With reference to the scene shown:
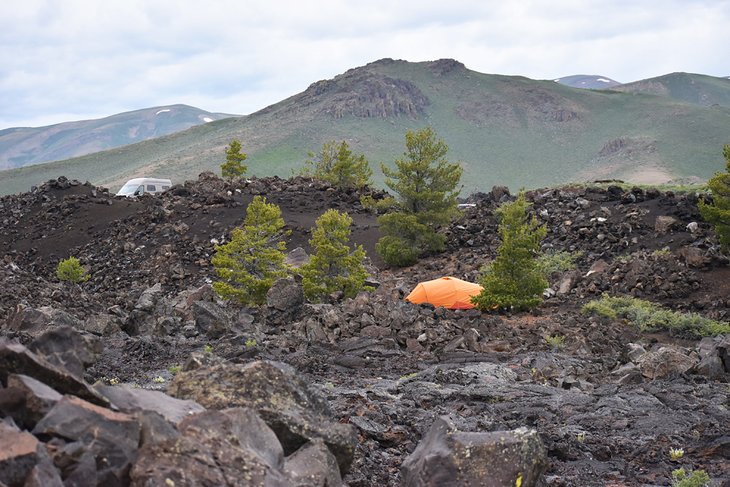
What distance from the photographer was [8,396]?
5852 millimetres

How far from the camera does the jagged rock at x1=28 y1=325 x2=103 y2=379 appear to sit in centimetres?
710

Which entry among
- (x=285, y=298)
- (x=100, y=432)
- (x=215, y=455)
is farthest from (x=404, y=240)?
(x=100, y=432)

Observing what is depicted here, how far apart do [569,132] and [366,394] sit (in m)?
151

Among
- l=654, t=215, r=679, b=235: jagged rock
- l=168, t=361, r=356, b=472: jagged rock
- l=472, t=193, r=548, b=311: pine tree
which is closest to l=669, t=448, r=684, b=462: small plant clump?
l=168, t=361, r=356, b=472: jagged rock

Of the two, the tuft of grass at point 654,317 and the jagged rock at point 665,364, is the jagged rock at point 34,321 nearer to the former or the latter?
the jagged rock at point 665,364

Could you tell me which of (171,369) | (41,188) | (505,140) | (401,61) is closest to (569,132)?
(505,140)

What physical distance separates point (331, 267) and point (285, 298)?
165 inches

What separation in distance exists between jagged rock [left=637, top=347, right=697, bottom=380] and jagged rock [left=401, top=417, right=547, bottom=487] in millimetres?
9853

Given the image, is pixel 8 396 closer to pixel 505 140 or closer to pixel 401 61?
pixel 505 140

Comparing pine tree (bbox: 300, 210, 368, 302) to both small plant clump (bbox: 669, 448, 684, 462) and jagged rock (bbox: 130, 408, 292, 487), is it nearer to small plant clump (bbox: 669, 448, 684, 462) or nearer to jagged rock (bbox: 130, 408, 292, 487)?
small plant clump (bbox: 669, 448, 684, 462)

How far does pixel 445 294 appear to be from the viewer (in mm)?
25578

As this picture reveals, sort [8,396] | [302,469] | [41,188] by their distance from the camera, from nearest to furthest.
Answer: [8,396], [302,469], [41,188]

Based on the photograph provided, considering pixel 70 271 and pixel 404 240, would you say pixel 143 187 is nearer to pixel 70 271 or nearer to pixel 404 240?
pixel 70 271

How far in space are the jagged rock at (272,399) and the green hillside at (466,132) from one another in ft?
363
